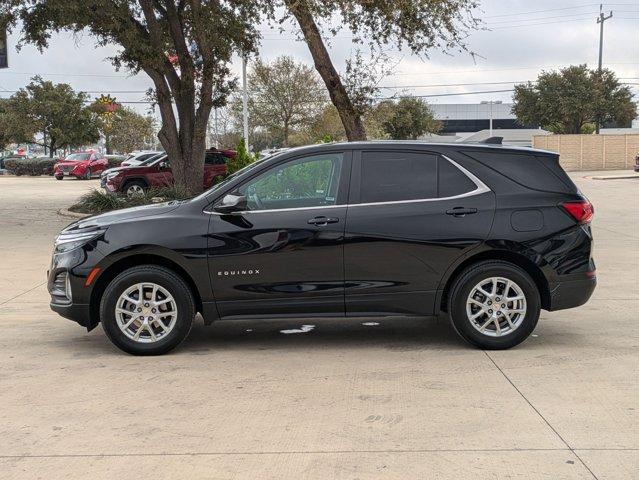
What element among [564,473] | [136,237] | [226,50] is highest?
[226,50]

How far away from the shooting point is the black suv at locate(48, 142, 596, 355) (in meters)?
6.34

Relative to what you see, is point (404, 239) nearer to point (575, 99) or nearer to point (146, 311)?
point (146, 311)

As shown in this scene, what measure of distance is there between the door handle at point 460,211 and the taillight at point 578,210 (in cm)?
83

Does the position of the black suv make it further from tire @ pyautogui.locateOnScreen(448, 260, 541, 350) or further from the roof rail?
the roof rail

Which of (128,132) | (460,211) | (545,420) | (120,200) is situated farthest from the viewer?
(128,132)

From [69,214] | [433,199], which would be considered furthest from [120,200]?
[433,199]

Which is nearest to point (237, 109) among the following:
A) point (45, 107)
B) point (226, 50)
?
point (45, 107)

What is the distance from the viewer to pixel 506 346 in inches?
256

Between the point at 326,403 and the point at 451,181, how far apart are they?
96.6 inches

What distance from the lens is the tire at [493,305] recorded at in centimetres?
638

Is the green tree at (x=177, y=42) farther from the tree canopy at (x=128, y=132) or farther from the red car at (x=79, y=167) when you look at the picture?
the tree canopy at (x=128, y=132)

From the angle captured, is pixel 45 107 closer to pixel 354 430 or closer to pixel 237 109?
pixel 237 109

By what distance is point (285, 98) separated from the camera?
51.0 meters

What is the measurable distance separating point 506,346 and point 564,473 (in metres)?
2.54
